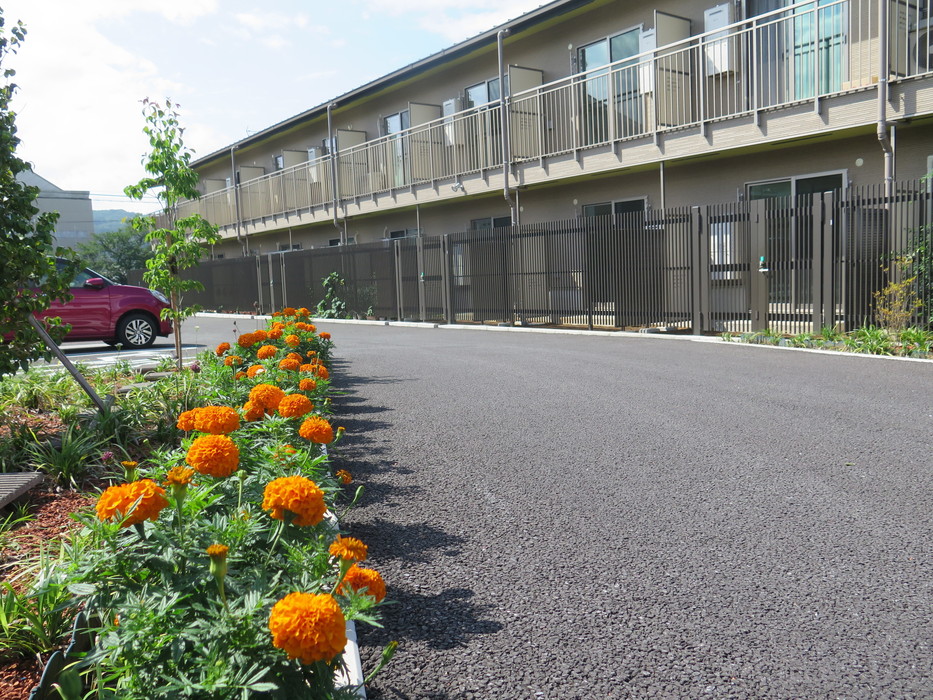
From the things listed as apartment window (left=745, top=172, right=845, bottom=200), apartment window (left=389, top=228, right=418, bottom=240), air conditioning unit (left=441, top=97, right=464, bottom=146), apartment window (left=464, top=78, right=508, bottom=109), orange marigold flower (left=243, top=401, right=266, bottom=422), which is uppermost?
apartment window (left=464, top=78, right=508, bottom=109)

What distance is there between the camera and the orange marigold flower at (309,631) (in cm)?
169

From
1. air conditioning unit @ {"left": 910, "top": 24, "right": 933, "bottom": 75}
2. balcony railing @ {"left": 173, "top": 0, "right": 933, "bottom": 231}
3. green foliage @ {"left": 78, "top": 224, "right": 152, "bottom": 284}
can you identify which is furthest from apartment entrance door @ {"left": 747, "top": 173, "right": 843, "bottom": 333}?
green foliage @ {"left": 78, "top": 224, "right": 152, "bottom": 284}

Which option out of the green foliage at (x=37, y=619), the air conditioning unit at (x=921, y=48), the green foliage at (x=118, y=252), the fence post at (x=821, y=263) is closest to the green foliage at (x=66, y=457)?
the green foliage at (x=37, y=619)

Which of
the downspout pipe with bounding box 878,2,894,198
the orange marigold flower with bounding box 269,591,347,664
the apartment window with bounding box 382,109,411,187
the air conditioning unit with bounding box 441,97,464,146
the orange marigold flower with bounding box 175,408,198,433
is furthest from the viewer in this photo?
the apartment window with bounding box 382,109,411,187

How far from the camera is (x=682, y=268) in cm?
1396

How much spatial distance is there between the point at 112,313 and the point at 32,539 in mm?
12327

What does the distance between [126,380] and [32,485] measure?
3944 millimetres

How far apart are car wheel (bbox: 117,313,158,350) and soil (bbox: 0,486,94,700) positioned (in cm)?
1151

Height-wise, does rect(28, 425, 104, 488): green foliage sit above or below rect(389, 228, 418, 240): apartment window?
below

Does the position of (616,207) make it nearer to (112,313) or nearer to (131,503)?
(112,313)

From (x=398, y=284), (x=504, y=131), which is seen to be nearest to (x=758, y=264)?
(x=504, y=131)

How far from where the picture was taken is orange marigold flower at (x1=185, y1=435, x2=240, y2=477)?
8.23 feet

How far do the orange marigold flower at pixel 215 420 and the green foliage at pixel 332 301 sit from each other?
20.5 meters

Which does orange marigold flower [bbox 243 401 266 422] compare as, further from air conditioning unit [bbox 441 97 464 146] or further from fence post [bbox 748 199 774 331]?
air conditioning unit [bbox 441 97 464 146]
